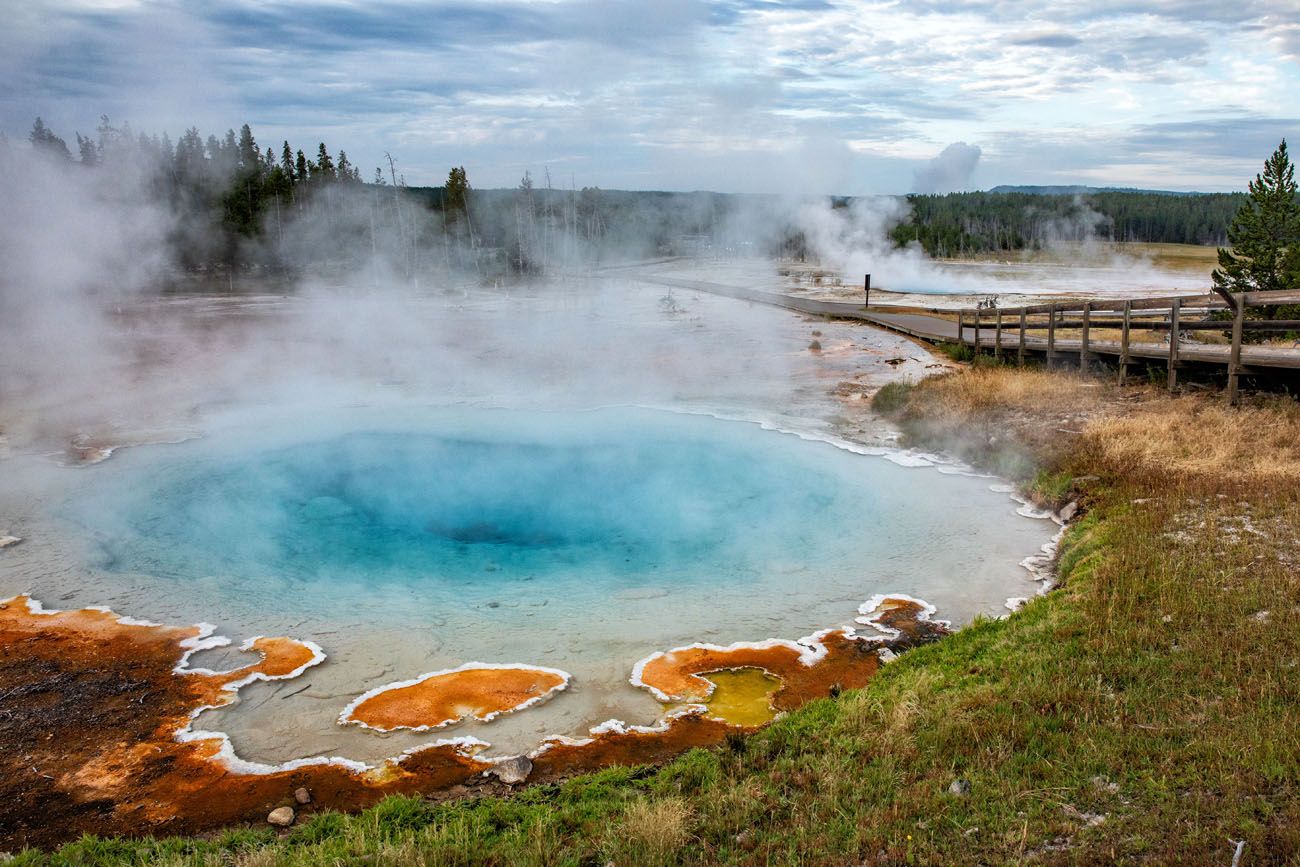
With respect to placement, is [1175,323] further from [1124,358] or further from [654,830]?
[654,830]

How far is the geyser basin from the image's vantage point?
6.11 metres

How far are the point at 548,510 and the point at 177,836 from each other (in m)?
5.74

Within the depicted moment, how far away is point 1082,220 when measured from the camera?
3396 inches

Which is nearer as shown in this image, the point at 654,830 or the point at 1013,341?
the point at 654,830

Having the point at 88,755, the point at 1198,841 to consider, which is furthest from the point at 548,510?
the point at 1198,841

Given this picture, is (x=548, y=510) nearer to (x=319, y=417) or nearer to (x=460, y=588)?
(x=460, y=588)

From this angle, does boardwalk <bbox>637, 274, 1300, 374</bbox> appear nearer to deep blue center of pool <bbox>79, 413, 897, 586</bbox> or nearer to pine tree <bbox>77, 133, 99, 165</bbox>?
deep blue center of pool <bbox>79, 413, 897, 586</bbox>

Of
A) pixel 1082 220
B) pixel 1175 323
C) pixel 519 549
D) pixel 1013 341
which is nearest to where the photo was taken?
pixel 519 549

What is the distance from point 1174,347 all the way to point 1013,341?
199 inches

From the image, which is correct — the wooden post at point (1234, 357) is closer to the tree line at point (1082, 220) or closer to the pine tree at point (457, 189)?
the pine tree at point (457, 189)

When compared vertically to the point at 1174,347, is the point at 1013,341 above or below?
below

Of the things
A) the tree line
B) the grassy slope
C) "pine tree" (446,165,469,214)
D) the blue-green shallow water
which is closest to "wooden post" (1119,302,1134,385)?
the blue-green shallow water

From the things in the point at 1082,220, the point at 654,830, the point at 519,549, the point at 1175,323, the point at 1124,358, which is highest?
the point at 1082,220

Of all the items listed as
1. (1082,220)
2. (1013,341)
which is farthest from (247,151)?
(1082,220)
